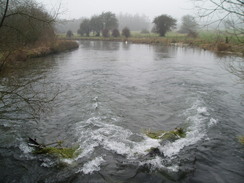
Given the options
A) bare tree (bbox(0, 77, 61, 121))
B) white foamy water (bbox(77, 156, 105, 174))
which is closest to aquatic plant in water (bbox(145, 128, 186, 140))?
white foamy water (bbox(77, 156, 105, 174))

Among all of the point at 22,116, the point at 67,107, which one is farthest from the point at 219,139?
the point at 22,116

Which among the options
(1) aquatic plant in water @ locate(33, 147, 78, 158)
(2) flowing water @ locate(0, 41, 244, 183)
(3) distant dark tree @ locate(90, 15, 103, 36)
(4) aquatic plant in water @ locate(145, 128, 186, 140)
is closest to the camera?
(2) flowing water @ locate(0, 41, 244, 183)

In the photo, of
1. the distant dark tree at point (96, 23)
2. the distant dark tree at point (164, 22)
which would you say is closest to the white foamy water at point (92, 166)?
the distant dark tree at point (164, 22)

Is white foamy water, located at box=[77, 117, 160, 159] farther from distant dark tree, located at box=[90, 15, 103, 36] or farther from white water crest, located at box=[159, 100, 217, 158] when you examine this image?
distant dark tree, located at box=[90, 15, 103, 36]

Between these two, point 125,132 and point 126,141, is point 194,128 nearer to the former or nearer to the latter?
point 125,132

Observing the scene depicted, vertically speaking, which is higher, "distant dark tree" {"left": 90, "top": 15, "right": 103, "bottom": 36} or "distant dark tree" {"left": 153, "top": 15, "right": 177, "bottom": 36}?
"distant dark tree" {"left": 90, "top": 15, "right": 103, "bottom": 36}

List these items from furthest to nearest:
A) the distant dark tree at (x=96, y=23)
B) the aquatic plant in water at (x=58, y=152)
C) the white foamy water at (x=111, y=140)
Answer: the distant dark tree at (x=96, y=23) → the white foamy water at (x=111, y=140) → the aquatic plant in water at (x=58, y=152)

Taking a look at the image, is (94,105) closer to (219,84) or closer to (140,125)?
(140,125)

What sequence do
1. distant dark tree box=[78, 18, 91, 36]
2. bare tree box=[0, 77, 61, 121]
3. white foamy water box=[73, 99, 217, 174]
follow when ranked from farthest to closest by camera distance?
distant dark tree box=[78, 18, 91, 36] → bare tree box=[0, 77, 61, 121] → white foamy water box=[73, 99, 217, 174]

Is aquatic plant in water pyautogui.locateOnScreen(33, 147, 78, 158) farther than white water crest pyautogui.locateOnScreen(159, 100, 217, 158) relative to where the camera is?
No

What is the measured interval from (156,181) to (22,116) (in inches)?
249

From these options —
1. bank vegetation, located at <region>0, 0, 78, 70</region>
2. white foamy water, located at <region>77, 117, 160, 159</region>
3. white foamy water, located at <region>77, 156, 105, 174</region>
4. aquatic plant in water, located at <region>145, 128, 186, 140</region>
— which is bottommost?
white foamy water, located at <region>77, 156, 105, 174</region>

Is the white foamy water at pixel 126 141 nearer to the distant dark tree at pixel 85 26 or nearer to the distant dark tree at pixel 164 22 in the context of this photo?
the distant dark tree at pixel 164 22

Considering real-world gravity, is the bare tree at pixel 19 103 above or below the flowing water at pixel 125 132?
above
